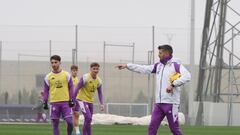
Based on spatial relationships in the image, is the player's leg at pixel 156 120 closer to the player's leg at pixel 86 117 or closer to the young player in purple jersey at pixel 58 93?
the young player in purple jersey at pixel 58 93

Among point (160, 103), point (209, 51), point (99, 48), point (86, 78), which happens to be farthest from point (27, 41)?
point (160, 103)

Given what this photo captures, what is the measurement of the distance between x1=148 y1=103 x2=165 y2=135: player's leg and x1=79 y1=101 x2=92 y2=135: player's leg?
4.33 metres

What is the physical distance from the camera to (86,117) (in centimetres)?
1838

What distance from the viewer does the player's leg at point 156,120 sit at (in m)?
14.0

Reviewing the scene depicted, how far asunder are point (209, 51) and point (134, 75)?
17.3 feet

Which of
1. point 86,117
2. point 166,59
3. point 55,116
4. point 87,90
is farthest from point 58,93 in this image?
point 166,59

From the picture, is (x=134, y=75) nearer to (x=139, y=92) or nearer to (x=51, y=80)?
(x=139, y=92)

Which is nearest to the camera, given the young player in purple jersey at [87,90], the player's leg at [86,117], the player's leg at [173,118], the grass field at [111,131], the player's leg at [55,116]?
the player's leg at [173,118]

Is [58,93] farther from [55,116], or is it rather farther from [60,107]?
[55,116]

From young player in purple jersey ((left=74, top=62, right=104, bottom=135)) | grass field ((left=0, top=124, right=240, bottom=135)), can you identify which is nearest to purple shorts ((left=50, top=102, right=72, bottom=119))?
young player in purple jersey ((left=74, top=62, right=104, bottom=135))

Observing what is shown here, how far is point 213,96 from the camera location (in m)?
37.7

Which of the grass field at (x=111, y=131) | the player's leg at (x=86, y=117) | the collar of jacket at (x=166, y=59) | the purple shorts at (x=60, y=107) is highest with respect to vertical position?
the collar of jacket at (x=166, y=59)

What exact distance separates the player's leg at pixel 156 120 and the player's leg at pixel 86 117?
4.33 meters

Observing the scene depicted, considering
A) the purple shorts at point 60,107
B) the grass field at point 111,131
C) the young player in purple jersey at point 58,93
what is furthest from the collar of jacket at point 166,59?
the grass field at point 111,131
